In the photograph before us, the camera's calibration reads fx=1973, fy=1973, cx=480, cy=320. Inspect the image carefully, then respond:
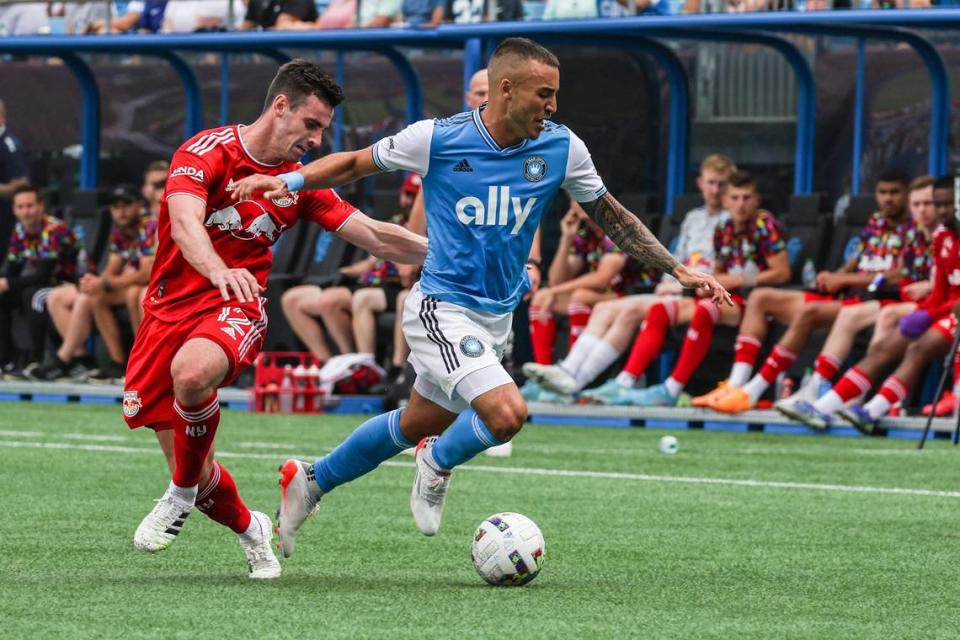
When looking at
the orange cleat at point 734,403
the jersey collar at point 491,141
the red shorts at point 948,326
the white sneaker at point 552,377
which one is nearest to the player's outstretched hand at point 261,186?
the jersey collar at point 491,141

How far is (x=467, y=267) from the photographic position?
6.55 metres

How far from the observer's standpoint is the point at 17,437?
11961mm

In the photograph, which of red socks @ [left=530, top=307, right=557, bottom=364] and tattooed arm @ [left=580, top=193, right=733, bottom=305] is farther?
red socks @ [left=530, top=307, right=557, bottom=364]

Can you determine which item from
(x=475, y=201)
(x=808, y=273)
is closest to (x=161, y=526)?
(x=475, y=201)

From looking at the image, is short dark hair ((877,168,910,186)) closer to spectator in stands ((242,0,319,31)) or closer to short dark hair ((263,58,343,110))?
spectator in stands ((242,0,319,31))

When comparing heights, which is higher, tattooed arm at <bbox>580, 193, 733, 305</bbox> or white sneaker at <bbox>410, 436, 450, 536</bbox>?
tattooed arm at <bbox>580, 193, 733, 305</bbox>

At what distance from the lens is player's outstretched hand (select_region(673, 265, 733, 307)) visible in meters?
6.43

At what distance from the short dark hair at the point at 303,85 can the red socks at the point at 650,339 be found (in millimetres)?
7918

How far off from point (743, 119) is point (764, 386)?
3367mm

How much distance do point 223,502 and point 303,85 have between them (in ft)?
4.47

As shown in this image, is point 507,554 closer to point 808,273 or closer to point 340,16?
point 808,273

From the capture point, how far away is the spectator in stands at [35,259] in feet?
56.2

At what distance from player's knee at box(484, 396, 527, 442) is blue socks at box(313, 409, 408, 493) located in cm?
44

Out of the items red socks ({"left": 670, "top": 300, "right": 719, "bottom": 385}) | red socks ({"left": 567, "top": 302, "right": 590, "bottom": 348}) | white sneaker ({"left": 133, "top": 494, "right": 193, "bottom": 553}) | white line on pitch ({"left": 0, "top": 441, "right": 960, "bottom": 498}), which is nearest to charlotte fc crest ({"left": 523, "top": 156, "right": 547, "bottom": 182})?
white sneaker ({"left": 133, "top": 494, "right": 193, "bottom": 553})
